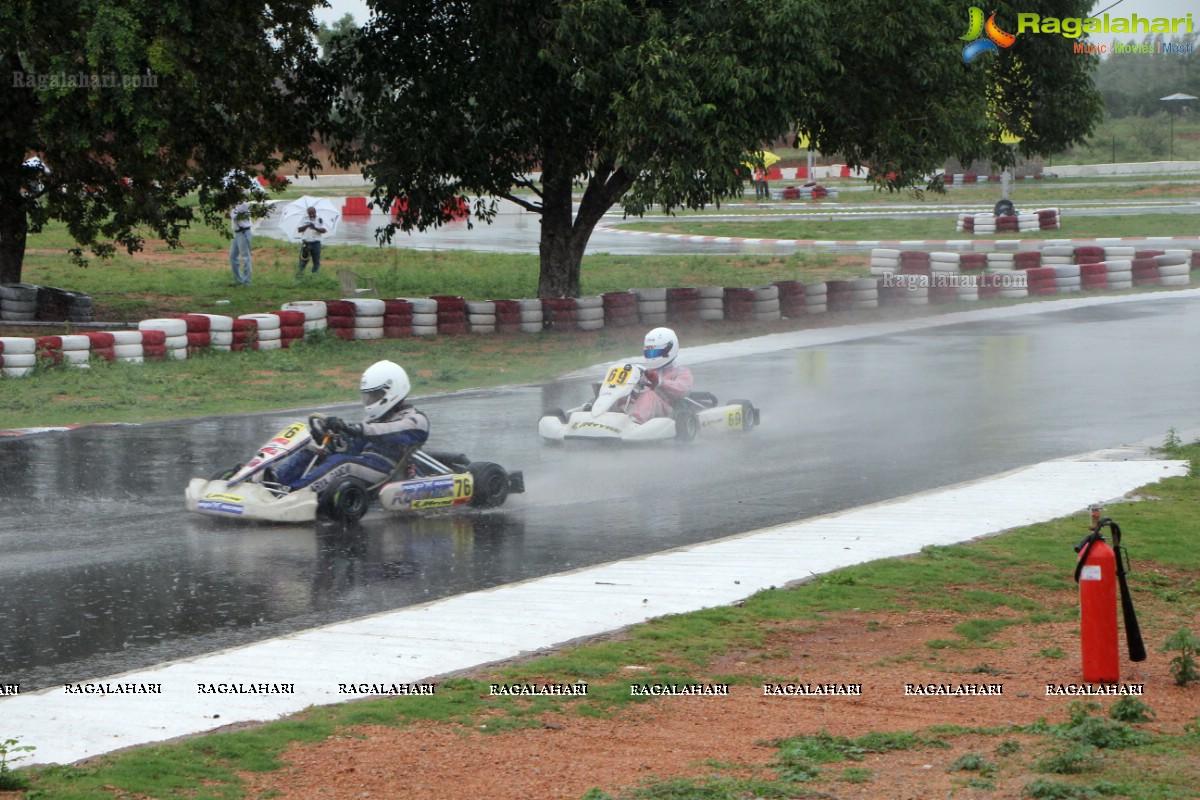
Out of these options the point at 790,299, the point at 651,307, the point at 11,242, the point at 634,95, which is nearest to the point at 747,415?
the point at 634,95

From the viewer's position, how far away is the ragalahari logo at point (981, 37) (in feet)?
78.1

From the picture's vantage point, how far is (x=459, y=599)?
863 centimetres

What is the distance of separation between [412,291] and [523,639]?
21.4 metres

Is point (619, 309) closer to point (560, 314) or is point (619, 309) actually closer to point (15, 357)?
point (560, 314)

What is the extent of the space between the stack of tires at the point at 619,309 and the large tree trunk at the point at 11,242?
971 cm

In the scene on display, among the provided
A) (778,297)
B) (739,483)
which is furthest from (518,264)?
(739,483)

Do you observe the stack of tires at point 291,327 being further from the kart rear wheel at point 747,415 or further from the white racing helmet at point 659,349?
the kart rear wheel at point 747,415

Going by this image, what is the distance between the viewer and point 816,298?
2616 centimetres

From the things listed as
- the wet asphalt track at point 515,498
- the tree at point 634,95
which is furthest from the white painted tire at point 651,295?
the wet asphalt track at point 515,498

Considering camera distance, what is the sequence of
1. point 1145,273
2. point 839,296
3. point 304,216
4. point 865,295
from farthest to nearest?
point 304,216 < point 1145,273 < point 865,295 < point 839,296

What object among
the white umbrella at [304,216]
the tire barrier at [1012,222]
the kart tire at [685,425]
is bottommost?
the kart tire at [685,425]

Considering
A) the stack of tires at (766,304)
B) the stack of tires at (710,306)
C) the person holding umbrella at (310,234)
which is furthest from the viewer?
the person holding umbrella at (310,234)

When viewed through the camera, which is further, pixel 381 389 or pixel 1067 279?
pixel 1067 279

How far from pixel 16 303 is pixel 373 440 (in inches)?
548
